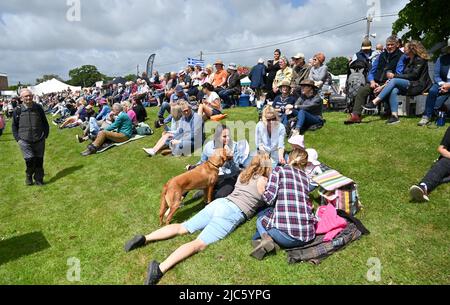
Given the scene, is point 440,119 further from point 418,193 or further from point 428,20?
point 428,20

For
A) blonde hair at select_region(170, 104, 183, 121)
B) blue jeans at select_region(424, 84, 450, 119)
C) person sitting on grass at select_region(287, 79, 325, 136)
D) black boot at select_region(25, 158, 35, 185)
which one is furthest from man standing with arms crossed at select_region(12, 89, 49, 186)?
blue jeans at select_region(424, 84, 450, 119)

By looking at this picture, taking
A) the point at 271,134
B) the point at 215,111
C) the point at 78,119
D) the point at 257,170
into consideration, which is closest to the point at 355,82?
the point at 271,134

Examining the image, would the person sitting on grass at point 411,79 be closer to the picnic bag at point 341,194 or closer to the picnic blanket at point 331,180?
the picnic blanket at point 331,180

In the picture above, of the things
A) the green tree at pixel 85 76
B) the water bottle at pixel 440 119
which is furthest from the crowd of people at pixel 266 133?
the green tree at pixel 85 76

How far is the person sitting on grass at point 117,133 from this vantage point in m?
10.9

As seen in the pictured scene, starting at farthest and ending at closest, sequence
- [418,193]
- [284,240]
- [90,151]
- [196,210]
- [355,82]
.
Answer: [90,151] → [355,82] → [196,210] → [418,193] → [284,240]

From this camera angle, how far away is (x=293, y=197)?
4297mm

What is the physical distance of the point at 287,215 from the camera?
13.9 feet

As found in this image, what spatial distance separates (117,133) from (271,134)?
6.07 meters

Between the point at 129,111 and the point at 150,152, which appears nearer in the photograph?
the point at 150,152

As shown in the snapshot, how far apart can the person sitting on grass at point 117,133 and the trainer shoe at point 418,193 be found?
8793 millimetres

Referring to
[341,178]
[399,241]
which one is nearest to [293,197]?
[341,178]
